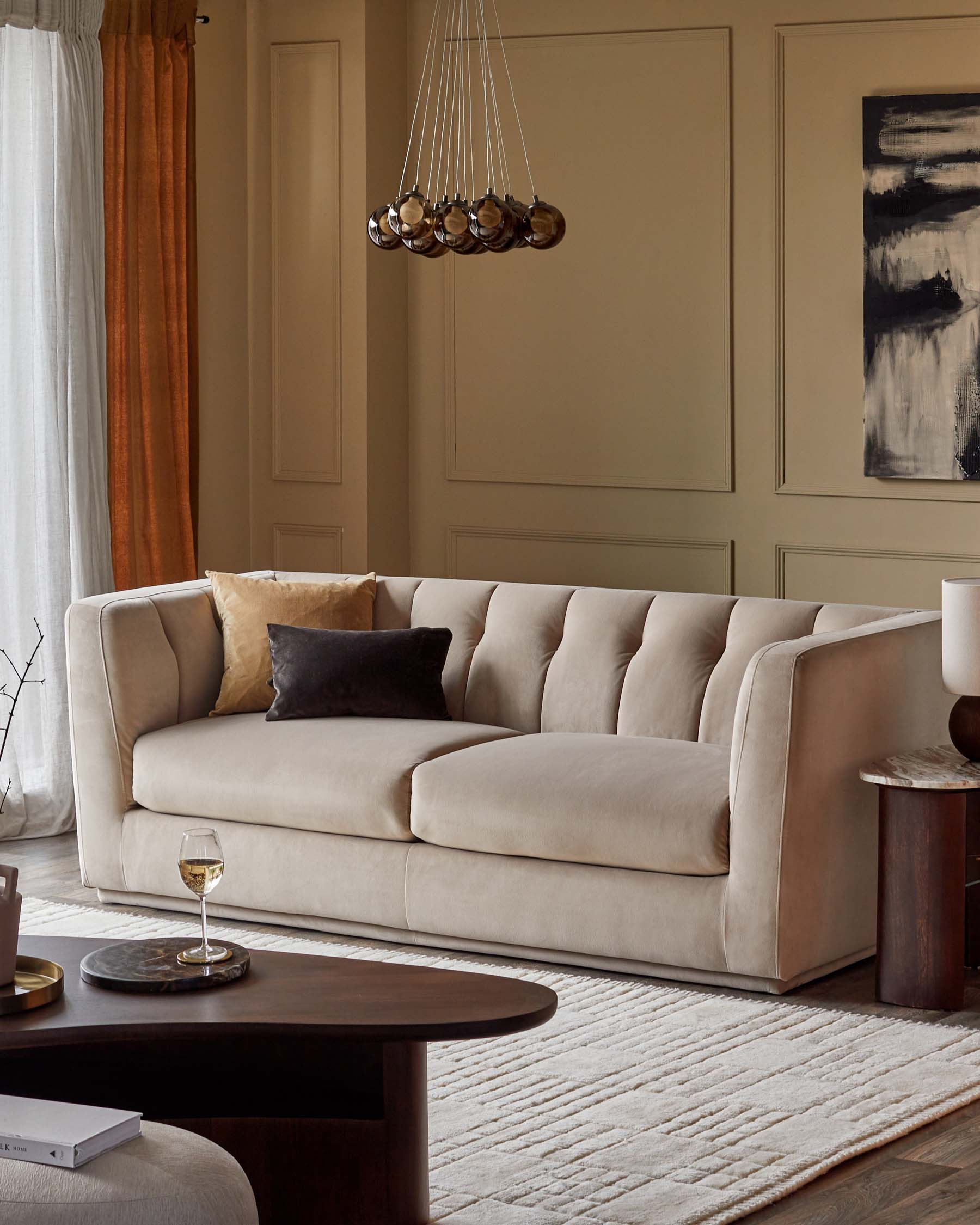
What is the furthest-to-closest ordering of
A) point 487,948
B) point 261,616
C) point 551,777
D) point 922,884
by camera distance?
point 261,616 → point 487,948 → point 551,777 → point 922,884

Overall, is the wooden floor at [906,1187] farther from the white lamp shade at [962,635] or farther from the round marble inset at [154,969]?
the white lamp shade at [962,635]

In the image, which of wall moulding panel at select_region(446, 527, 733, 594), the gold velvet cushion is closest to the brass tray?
the gold velvet cushion

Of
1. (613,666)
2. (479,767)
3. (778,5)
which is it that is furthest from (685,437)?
(479,767)

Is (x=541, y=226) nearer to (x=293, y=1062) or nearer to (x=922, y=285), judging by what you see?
(x=922, y=285)

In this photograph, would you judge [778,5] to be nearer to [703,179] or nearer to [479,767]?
[703,179]

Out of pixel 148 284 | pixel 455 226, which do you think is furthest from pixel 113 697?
pixel 148 284

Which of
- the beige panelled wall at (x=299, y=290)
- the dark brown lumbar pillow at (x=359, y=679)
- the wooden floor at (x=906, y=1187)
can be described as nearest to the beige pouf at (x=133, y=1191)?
the wooden floor at (x=906, y=1187)

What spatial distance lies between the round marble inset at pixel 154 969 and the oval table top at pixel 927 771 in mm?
1514

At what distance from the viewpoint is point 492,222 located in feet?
14.9

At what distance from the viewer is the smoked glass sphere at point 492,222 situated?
4551mm

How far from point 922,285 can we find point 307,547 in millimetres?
2442

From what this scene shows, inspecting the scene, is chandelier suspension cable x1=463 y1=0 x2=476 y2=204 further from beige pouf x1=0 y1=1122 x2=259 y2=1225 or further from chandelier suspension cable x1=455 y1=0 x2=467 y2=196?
beige pouf x1=0 y1=1122 x2=259 y2=1225

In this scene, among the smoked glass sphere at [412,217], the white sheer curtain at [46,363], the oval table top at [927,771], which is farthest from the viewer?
the white sheer curtain at [46,363]

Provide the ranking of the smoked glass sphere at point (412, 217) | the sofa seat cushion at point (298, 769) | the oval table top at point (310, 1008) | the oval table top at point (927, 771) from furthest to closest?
the smoked glass sphere at point (412, 217) → the sofa seat cushion at point (298, 769) → the oval table top at point (927, 771) → the oval table top at point (310, 1008)
